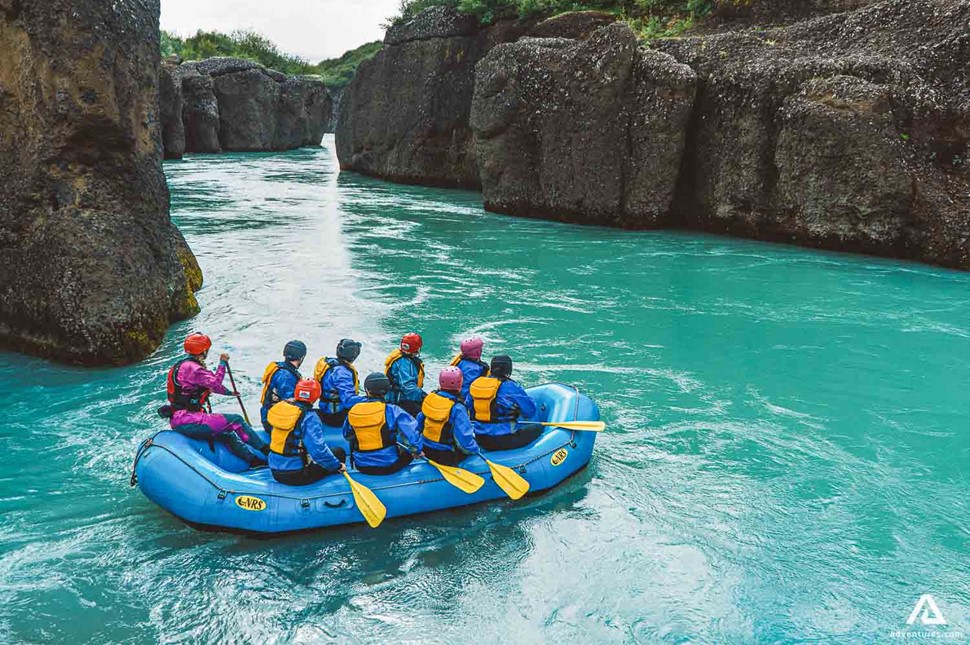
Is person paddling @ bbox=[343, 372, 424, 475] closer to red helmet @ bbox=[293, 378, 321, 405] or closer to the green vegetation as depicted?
red helmet @ bbox=[293, 378, 321, 405]

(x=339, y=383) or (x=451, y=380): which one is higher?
(x=451, y=380)

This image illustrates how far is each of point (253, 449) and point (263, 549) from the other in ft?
3.56

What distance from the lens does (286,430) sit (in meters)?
5.41

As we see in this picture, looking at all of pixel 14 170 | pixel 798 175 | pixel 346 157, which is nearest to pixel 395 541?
pixel 14 170

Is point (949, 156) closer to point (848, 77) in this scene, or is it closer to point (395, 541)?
point (848, 77)

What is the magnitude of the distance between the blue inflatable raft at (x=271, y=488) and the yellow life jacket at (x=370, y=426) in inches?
10.0

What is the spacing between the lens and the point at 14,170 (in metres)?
8.78

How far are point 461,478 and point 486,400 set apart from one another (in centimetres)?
79

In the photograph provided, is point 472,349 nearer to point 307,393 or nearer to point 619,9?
point 307,393

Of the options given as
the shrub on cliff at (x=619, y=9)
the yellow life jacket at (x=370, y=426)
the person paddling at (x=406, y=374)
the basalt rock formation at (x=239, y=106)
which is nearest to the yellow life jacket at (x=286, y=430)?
the yellow life jacket at (x=370, y=426)

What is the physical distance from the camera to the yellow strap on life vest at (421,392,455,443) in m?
5.83

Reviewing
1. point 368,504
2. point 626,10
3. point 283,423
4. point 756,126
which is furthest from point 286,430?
point 626,10

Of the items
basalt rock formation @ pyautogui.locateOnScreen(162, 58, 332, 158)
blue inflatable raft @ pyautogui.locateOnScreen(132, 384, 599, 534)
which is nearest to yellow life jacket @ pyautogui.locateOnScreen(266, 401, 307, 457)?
blue inflatable raft @ pyautogui.locateOnScreen(132, 384, 599, 534)

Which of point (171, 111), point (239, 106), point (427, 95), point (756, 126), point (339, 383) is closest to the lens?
point (339, 383)
